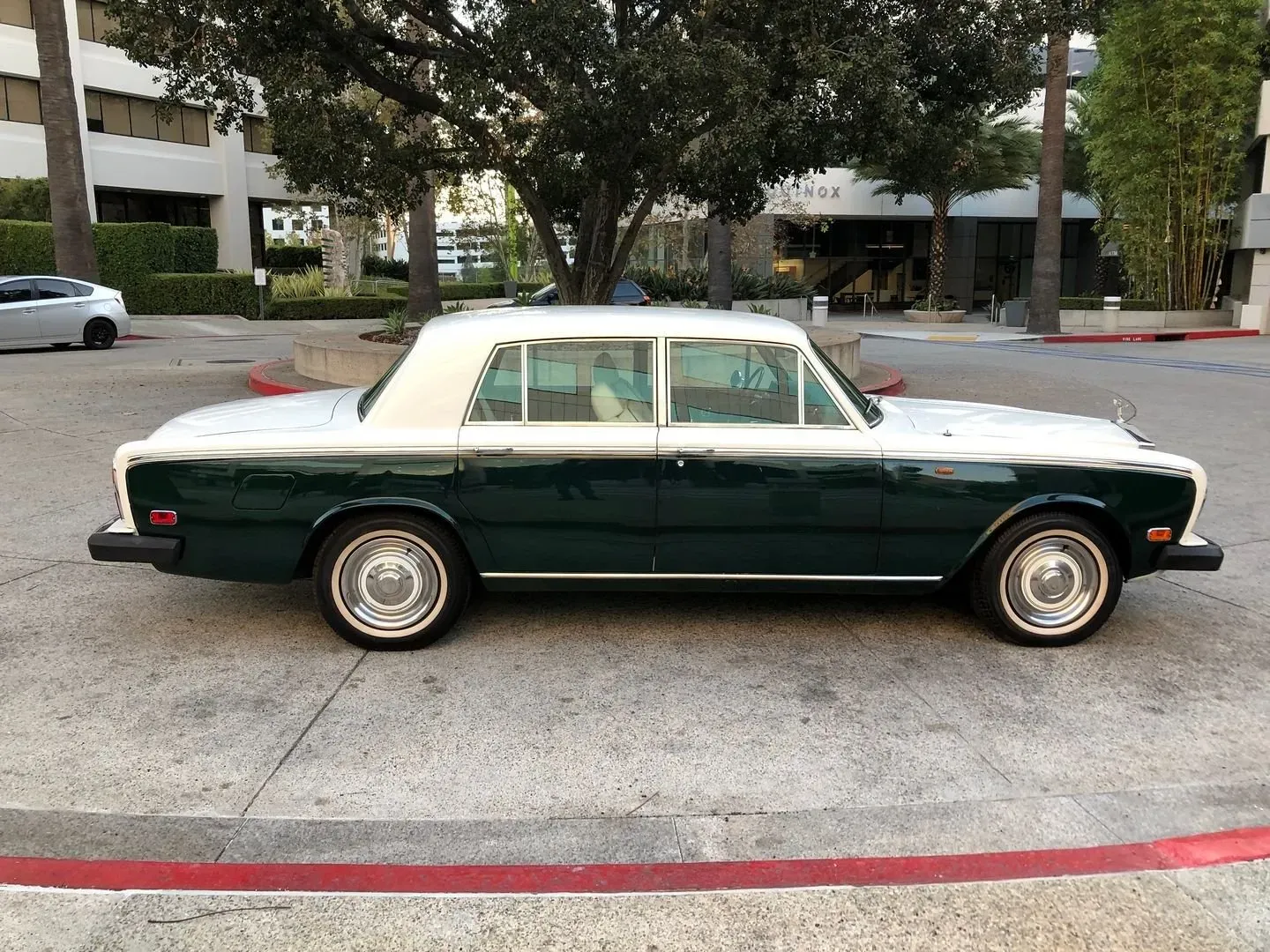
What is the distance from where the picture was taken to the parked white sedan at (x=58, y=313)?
17891 mm

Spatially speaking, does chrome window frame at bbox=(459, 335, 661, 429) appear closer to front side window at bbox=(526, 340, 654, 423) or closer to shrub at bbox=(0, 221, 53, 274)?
front side window at bbox=(526, 340, 654, 423)

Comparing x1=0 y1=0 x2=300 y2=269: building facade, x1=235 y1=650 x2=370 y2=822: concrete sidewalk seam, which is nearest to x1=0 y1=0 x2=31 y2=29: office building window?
x1=0 y1=0 x2=300 y2=269: building facade

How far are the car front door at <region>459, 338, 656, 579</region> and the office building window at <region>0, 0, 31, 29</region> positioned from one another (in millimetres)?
38392

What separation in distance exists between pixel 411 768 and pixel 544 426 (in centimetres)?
167

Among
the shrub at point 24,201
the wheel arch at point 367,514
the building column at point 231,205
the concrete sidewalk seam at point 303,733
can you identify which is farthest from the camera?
the building column at point 231,205

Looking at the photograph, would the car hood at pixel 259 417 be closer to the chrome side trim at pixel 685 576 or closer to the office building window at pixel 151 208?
the chrome side trim at pixel 685 576

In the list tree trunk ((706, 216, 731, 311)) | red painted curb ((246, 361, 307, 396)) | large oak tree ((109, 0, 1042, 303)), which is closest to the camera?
large oak tree ((109, 0, 1042, 303))

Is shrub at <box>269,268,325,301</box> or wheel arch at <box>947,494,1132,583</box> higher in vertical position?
shrub at <box>269,268,325,301</box>

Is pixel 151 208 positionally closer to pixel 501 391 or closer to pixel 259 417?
pixel 259 417

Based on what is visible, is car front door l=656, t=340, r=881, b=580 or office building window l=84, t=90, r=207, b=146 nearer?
car front door l=656, t=340, r=881, b=580

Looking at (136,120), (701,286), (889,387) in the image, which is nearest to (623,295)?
(701,286)

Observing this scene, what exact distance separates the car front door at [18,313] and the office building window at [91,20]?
896 inches

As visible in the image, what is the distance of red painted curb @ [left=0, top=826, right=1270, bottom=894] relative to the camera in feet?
10.1

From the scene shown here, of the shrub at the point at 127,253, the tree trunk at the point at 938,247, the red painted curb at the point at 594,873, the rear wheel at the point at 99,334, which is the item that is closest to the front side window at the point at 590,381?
the red painted curb at the point at 594,873
